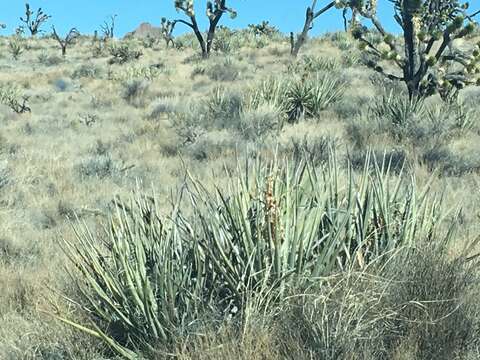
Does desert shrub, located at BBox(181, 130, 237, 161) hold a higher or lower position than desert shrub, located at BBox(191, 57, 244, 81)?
lower

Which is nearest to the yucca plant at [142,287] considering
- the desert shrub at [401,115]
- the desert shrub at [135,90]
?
the desert shrub at [401,115]

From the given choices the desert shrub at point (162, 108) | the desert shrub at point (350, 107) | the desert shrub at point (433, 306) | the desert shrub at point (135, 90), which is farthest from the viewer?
the desert shrub at point (135, 90)

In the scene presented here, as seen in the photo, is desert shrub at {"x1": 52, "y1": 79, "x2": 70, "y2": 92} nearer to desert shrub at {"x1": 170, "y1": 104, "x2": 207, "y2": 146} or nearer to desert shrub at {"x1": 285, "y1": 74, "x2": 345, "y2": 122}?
desert shrub at {"x1": 170, "y1": 104, "x2": 207, "y2": 146}

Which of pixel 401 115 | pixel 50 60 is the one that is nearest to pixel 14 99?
pixel 401 115

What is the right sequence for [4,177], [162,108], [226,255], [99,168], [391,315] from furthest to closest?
[162,108], [99,168], [4,177], [226,255], [391,315]

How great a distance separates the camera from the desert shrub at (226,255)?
3482mm

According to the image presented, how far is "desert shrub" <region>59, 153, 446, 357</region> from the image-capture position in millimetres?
3482

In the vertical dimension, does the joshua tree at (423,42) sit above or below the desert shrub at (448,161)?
above

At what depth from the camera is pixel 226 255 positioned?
3.73 meters

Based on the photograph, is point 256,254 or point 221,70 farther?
point 221,70

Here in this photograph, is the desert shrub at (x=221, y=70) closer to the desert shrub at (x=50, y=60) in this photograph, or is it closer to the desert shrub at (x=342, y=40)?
the desert shrub at (x=342, y=40)

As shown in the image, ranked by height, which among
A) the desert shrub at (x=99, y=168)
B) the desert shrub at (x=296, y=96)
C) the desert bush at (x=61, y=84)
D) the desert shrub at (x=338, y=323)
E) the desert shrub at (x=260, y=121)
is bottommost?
the desert shrub at (x=99, y=168)

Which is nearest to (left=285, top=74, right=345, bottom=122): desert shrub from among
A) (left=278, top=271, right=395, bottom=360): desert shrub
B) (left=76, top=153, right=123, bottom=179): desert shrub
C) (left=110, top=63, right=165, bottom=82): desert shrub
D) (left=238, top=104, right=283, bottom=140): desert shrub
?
(left=238, top=104, right=283, bottom=140): desert shrub

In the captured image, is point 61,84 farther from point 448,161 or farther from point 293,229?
point 293,229
